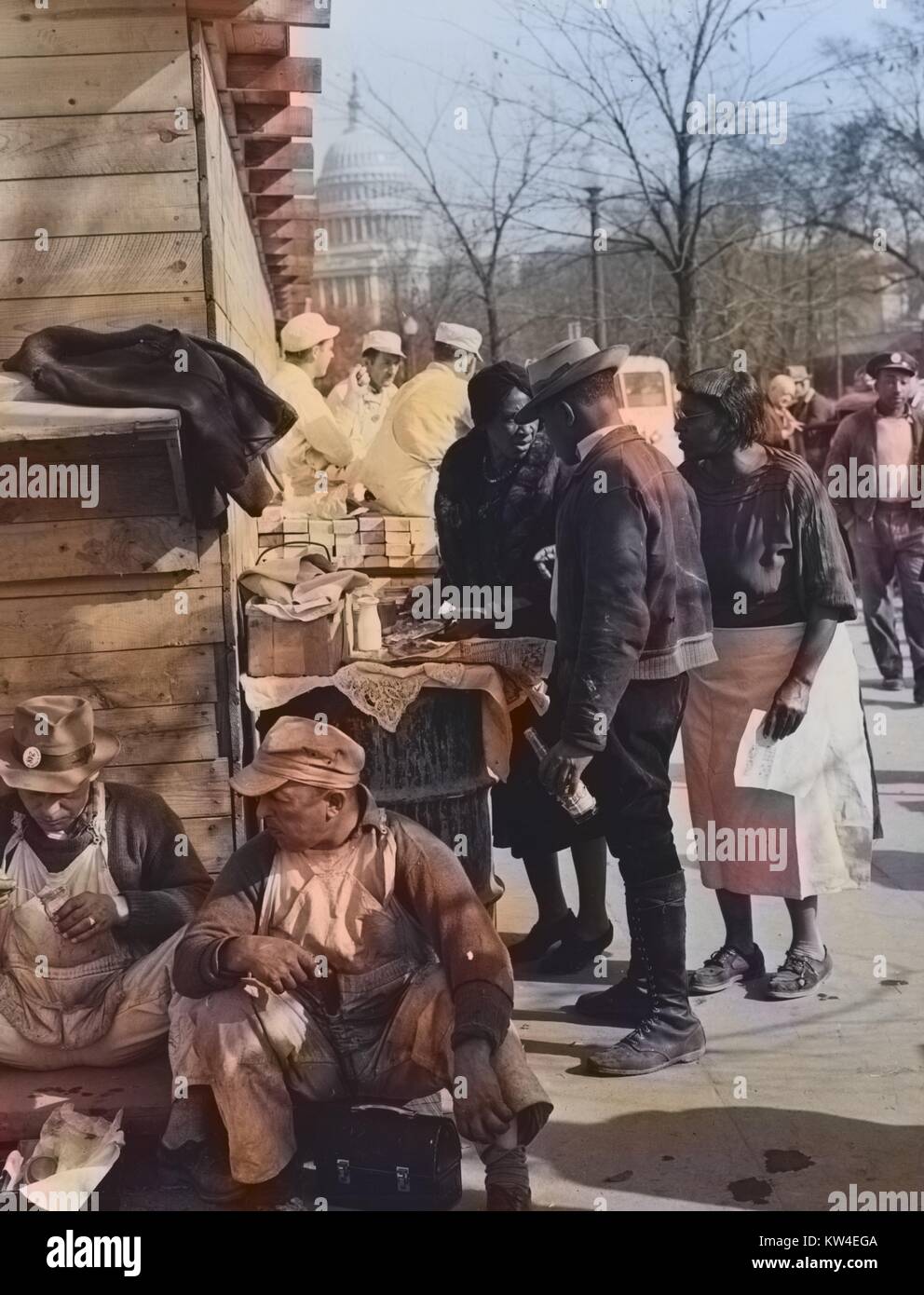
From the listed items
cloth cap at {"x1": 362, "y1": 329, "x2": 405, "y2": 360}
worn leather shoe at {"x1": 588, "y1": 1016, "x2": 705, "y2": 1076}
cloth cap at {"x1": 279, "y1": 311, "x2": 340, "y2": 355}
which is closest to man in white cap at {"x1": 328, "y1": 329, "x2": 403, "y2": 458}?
cloth cap at {"x1": 362, "y1": 329, "x2": 405, "y2": 360}

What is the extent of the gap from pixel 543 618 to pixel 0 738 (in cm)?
166

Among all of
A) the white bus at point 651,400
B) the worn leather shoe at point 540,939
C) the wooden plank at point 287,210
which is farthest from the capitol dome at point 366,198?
the worn leather shoe at point 540,939

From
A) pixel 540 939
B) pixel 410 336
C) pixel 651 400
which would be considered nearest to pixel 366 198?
pixel 410 336

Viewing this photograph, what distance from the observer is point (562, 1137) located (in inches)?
182

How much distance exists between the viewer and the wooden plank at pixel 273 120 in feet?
17.0

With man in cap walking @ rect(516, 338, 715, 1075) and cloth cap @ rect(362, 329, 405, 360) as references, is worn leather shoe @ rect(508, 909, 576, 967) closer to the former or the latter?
man in cap walking @ rect(516, 338, 715, 1075)

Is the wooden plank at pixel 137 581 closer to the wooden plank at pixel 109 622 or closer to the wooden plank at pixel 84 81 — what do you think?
the wooden plank at pixel 109 622

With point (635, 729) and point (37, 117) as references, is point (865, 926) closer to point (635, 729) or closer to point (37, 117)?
point (635, 729)

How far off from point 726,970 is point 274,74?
3.18m

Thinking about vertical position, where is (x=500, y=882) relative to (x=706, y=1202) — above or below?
above

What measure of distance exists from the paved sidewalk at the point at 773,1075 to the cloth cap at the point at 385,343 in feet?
5.35

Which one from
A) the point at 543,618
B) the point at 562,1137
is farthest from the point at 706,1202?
the point at 543,618

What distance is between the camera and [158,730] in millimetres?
4766

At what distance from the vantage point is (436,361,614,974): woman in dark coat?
4926mm
